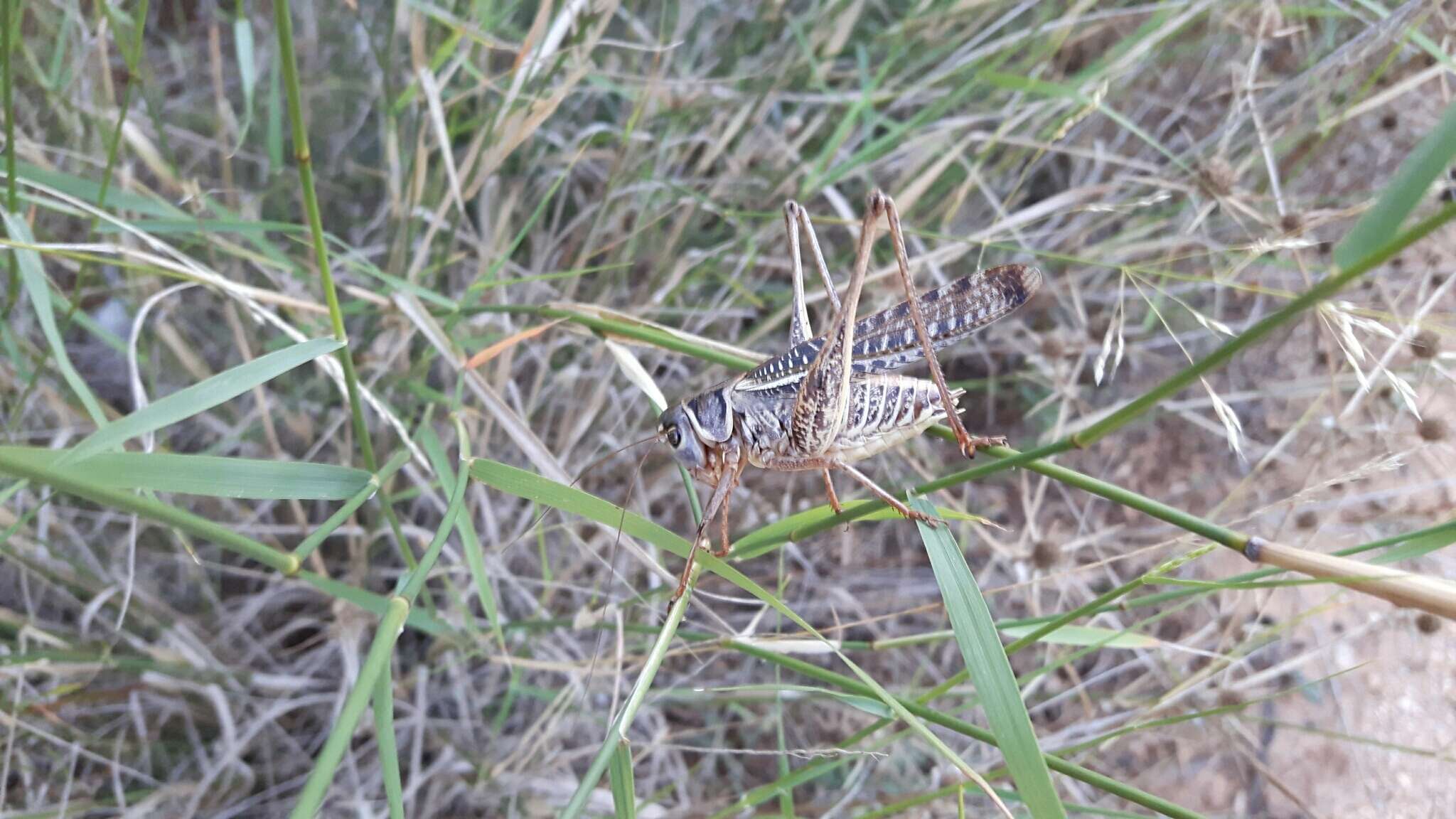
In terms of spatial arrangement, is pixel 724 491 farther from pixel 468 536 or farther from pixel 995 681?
pixel 995 681

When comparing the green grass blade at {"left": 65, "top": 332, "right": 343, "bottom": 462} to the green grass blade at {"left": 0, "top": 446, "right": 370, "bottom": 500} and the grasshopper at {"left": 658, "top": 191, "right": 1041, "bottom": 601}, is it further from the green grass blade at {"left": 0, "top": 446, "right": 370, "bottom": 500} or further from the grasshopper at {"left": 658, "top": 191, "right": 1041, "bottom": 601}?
the grasshopper at {"left": 658, "top": 191, "right": 1041, "bottom": 601}

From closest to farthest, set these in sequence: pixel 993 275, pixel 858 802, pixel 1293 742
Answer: pixel 993 275 → pixel 858 802 → pixel 1293 742

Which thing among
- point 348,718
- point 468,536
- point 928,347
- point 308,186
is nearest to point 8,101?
point 308,186

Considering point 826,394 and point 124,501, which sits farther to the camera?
point 826,394

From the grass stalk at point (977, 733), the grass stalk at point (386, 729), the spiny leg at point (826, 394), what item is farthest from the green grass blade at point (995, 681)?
the grass stalk at point (386, 729)

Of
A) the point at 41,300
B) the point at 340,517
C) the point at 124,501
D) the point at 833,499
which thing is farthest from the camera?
the point at 833,499

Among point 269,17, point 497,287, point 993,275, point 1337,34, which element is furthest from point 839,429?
point 269,17

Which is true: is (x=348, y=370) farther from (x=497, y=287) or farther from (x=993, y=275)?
(x=993, y=275)
